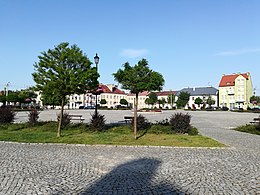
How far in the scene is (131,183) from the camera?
5348 mm

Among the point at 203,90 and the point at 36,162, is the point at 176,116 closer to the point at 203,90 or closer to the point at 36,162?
the point at 36,162

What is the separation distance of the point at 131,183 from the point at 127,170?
1.10 metres

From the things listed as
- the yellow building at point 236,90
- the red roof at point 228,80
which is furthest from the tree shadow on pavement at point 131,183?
the red roof at point 228,80

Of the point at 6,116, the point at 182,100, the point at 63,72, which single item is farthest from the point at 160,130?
the point at 182,100

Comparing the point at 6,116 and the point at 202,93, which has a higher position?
the point at 202,93

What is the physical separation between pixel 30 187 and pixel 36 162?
232cm

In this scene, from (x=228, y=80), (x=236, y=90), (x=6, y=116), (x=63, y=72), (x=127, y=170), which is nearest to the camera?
(x=127, y=170)

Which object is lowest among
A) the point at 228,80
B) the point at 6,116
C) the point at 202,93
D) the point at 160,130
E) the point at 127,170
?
the point at 127,170

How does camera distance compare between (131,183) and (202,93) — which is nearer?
(131,183)

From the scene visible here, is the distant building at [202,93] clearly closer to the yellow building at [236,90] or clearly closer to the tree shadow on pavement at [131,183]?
the yellow building at [236,90]

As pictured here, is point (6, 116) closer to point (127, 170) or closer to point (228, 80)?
point (127, 170)

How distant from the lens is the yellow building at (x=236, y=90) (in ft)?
283

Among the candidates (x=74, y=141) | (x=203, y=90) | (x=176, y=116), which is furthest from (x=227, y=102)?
(x=74, y=141)

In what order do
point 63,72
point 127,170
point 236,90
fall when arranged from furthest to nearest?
point 236,90 → point 63,72 → point 127,170
